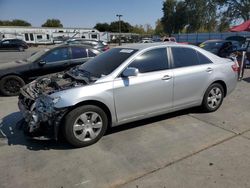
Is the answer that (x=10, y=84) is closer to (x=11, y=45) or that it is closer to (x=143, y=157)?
(x=143, y=157)

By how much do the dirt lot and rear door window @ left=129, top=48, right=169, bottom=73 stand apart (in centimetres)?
107

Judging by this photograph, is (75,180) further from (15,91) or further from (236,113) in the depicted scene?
(15,91)

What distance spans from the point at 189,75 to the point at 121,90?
150 centimetres

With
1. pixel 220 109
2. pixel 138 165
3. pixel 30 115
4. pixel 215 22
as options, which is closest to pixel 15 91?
pixel 30 115

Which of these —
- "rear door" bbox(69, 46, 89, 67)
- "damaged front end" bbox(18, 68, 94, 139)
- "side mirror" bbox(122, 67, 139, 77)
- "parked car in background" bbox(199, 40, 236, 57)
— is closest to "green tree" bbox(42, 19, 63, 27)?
"parked car in background" bbox(199, 40, 236, 57)

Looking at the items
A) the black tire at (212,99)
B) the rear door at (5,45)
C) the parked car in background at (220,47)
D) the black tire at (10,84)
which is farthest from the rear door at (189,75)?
the rear door at (5,45)

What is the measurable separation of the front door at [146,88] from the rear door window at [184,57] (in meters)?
0.22

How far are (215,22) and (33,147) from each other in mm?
49978

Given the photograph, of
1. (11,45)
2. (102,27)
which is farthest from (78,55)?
(102,27)

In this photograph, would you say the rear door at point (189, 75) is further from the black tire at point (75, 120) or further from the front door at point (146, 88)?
A: the black tire at point (75, 120)

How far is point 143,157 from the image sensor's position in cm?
335

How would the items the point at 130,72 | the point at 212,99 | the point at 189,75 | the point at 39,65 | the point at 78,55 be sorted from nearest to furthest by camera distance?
the point at 130,72 < the point at 189,75 < the point at 212,99 < the point at 39,65 < the point at 78,55

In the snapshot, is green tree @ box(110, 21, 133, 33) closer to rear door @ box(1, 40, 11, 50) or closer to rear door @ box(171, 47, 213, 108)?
rear door @ box(1, 40, 11, 50)

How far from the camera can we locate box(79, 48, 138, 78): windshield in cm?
404
